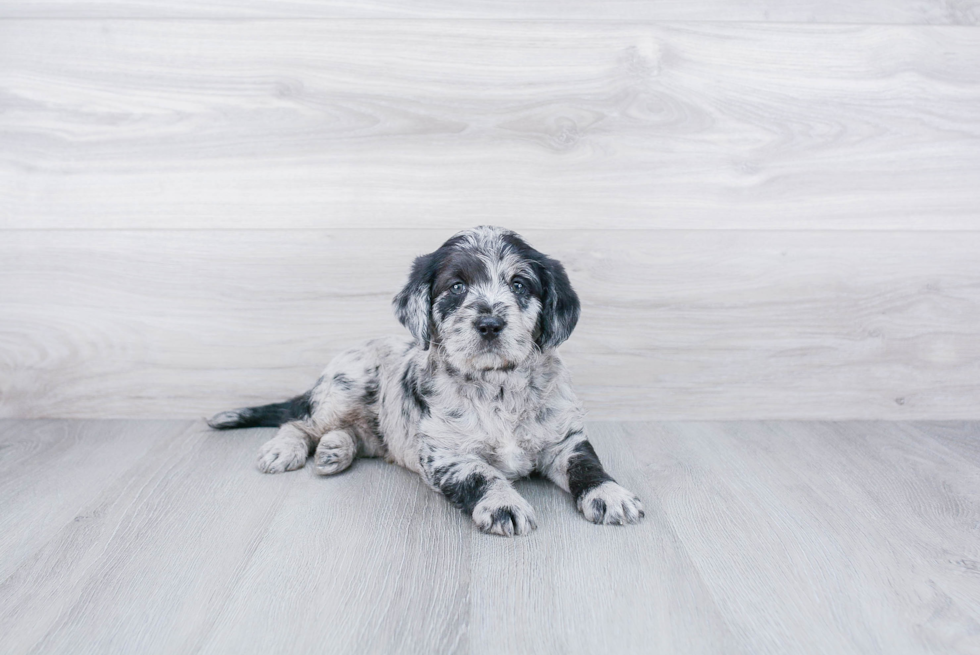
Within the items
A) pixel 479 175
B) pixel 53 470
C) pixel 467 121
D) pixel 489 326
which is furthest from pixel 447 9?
pixel 53 470

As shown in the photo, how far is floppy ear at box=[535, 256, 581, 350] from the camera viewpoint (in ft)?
7.35

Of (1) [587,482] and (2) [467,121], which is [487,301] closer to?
(1) [587,482]

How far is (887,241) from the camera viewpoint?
2941 mm

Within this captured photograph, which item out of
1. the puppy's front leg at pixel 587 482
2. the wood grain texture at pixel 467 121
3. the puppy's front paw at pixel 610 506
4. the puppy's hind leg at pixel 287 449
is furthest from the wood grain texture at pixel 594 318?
the puppy's front paw at pixel 610 506

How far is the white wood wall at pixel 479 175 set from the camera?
282 centimetres

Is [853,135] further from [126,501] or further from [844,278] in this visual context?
[126,501]

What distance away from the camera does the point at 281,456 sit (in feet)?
8.10

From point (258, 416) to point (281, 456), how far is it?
47 centimetres

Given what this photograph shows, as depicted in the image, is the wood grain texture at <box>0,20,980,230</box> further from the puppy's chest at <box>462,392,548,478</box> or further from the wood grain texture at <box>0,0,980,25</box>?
the puppy's chest at <box>462,392,548,478</box>

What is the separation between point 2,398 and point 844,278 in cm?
351

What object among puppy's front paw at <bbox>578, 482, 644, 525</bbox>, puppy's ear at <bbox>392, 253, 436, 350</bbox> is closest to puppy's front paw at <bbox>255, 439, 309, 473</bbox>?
puppy's ear at <bbox>392, 253, 436, 350</bbox>

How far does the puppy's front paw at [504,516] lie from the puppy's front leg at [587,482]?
0.18 metres

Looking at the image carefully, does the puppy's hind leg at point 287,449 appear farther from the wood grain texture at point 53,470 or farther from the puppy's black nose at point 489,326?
the puppy's black nose at point 489,326

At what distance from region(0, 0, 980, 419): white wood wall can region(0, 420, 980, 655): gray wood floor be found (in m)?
0.54
